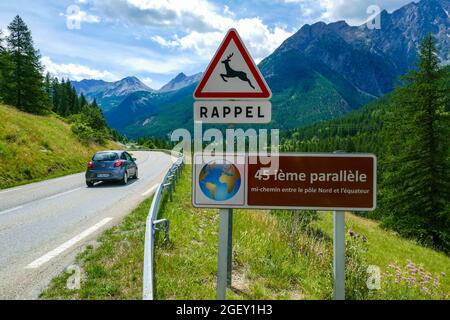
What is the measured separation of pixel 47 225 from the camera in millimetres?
9266

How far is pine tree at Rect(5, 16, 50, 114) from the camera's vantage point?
4641 cm

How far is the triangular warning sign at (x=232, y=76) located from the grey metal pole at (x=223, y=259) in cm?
133

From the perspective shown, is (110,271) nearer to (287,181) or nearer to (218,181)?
(218,181)

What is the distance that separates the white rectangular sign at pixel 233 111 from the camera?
418 centimetres

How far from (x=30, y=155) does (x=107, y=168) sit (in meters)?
9.21

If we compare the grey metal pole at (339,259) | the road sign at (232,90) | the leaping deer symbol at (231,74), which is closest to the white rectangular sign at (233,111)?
the road sign at (232,90)

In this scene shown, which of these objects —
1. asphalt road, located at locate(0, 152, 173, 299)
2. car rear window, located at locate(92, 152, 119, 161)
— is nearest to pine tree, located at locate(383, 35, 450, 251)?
asphalt road, located at locate(0, 152, 173, 299)

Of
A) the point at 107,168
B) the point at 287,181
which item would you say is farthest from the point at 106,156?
the point at 287,181

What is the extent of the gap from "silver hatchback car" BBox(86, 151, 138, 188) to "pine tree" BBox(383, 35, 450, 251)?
1686cm

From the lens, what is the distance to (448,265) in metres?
15.2

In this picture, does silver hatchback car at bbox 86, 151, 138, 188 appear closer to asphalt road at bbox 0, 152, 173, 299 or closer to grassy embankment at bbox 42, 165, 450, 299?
asphalt road at bbox 0, 152, 173, 299
